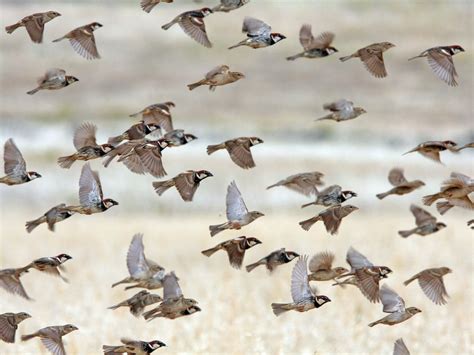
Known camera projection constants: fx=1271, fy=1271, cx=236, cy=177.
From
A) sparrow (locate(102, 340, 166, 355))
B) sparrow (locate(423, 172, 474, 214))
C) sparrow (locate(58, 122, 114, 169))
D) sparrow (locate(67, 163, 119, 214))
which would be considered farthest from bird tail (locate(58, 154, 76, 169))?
sparrow (locate(423, 172, 474, 214))

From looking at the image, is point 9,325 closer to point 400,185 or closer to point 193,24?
point 193,24

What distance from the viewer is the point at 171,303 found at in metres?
7.43

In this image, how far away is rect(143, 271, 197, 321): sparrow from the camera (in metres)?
7.43

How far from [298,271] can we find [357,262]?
0.87 metres

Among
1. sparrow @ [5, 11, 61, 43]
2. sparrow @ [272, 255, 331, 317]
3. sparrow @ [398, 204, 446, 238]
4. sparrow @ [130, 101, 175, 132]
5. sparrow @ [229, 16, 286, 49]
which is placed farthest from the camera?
sparrow @ [398, 204, 446, 238]

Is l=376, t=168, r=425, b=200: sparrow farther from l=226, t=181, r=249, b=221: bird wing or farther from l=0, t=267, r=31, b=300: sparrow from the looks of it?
l=0, t=267, r=31, b=300: sparrow

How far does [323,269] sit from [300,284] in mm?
564

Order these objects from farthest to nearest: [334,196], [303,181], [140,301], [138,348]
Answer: [303,181] < [140,301] < [334,196] < [138,348]

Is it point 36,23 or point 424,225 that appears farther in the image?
point 424,225

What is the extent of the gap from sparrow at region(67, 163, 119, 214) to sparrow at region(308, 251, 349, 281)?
56.2 inches

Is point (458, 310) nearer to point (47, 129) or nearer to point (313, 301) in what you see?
point (313, 301)

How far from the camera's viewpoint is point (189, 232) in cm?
2045

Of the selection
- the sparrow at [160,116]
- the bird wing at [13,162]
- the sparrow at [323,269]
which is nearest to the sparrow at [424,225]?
the sparrow at [323,269]

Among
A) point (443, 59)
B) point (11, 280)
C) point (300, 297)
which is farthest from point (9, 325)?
point (443, 59)
